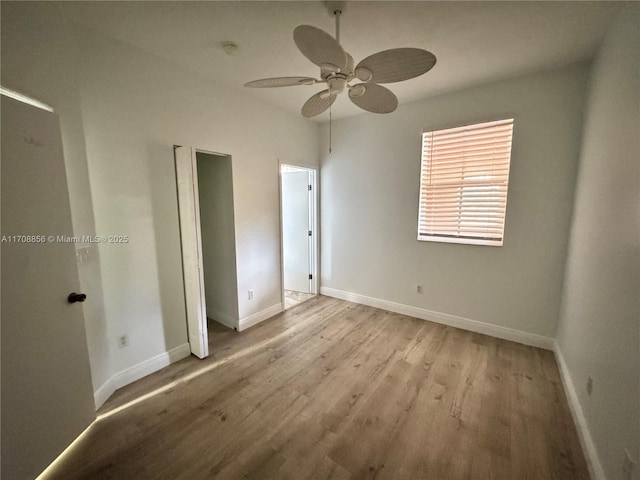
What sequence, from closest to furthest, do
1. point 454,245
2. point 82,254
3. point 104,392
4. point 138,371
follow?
point 82,254 → point 104,392 → point 138,371 → point 454,245

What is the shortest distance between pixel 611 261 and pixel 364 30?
2125 millimetres

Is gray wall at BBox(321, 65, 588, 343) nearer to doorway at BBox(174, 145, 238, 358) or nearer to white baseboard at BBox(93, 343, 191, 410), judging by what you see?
doorway at BBox(174, 145, 238, 358)

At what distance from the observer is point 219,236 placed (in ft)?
10.3

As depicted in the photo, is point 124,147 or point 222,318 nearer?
point 124,147

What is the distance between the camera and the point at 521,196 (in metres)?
2.61

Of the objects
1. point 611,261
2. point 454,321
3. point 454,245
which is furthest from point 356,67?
point 454,321

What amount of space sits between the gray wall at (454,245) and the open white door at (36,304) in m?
3.03

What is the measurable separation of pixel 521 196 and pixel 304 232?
111 inches

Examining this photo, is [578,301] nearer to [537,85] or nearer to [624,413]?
[624,413]

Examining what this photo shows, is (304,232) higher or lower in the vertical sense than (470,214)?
lower

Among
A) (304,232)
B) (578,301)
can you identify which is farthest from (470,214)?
(304,232)

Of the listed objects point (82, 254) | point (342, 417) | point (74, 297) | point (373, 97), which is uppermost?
point (373, 97)

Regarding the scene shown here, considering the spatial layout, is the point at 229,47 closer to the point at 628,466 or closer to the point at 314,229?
the point at 314,229

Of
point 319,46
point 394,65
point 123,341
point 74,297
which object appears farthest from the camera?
point 123,341
